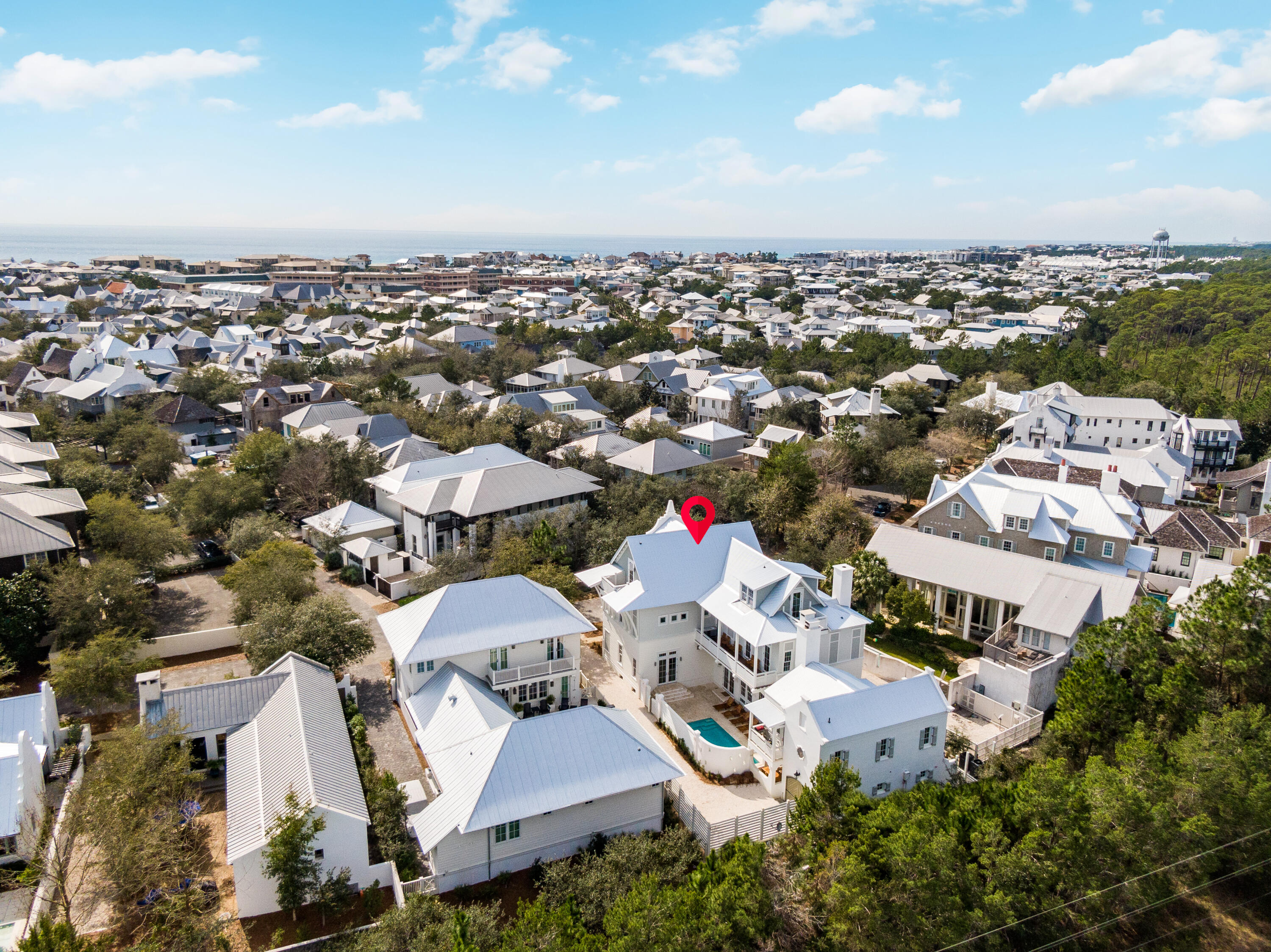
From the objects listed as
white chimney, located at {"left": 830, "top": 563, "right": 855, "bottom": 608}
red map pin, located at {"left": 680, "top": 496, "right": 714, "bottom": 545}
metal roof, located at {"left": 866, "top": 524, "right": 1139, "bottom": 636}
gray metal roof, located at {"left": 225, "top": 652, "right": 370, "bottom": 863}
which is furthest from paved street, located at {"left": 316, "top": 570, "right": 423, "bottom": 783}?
metal roof, located at {"left": 866, "top": 524, "right": 1139, "bottom": 636}

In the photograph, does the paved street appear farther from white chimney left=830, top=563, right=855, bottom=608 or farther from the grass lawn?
the grass lawn

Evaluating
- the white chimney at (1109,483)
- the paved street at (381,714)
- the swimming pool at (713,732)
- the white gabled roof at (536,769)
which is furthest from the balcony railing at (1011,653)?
the paved street at (381,714)

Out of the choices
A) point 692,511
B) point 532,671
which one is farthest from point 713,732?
point 692,511

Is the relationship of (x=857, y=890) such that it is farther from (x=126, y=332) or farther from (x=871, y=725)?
(x=126, y=332)

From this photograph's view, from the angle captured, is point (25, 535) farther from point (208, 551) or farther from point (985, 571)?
point (985, 571)

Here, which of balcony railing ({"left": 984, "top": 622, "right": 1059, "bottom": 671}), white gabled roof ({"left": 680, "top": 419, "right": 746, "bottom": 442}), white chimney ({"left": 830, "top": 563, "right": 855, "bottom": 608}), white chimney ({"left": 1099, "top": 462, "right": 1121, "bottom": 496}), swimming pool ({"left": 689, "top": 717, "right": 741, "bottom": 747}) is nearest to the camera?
swimming pool ({"left": 689, "top": 717, "right": 741, "bottom": 747})
